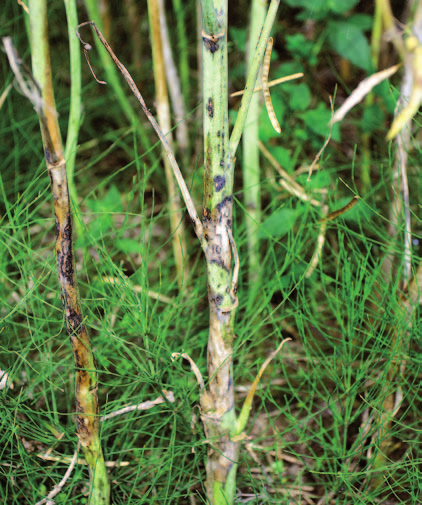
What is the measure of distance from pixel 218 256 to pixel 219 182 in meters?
0.09

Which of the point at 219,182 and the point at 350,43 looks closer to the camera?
the point at 219,182

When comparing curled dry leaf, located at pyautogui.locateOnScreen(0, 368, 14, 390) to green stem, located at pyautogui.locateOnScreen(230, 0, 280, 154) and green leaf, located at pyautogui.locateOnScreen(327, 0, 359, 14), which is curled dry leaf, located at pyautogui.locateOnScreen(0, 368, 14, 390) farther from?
green leaf, located at pyautogui.locateOnScreen(327, 0, 359, 14)

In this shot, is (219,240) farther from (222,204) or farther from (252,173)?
(252,173)

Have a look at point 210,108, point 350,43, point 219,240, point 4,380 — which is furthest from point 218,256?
point 350,43

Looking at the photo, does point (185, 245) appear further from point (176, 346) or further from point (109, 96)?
point (109, 96)

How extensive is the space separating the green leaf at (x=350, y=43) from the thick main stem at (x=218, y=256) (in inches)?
22.8

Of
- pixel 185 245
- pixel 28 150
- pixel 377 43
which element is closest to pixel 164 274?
pixel 185 245

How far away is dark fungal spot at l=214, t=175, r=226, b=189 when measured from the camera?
0.52 meters

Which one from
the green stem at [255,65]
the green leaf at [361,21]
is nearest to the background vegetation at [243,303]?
the green leaf at [361,21]

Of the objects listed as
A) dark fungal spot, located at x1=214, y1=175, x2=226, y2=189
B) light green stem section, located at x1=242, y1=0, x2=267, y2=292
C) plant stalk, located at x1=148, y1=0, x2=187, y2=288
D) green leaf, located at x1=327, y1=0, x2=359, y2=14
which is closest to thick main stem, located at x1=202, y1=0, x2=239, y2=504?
dark fungal spot, located at x1=214, y1=175, x2=226, y2=189

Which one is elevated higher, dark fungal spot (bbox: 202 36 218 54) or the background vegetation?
dark fungal spot (bbox: 202 36 218 54)

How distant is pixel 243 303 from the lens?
89cm

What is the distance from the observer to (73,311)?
1.83ft

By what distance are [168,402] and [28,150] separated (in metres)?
0.78
